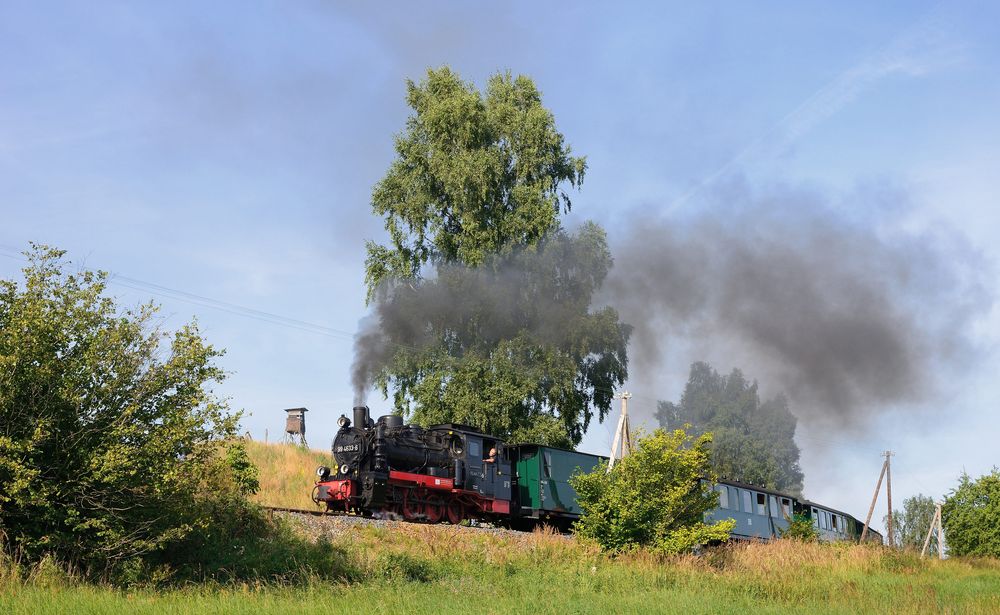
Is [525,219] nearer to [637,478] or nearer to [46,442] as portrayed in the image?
[637,478]

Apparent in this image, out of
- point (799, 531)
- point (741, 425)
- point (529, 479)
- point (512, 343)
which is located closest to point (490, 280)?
point (512, 343)

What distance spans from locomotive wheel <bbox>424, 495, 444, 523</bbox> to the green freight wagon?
321 cm

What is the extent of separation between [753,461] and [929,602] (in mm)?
46872

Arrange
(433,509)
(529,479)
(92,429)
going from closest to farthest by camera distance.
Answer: (92,429) → (433,509) → (529,479)

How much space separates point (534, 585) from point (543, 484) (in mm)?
9914

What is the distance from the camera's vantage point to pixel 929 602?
15891 millimetres

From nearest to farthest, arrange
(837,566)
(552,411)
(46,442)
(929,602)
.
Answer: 1. (46,442)
2. (929,602)
3. (837,566)
4. (552,411)

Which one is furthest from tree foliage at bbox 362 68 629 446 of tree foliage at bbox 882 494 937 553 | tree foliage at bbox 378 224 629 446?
tree foliage at bbox 882 494 937 553

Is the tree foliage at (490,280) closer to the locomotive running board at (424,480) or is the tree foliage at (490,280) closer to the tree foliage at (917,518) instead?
the locomotive running board at (424,480)

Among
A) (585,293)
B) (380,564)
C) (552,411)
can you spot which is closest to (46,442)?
(380,564)

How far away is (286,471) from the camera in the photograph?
1160 inches

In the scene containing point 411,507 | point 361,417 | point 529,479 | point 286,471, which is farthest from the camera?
point 286,471

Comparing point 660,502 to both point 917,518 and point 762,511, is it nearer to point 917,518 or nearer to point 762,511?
point 762,511

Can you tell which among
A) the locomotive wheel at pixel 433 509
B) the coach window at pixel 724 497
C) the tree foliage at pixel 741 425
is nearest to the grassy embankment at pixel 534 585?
the locomotive wheel at pixel 433 509
